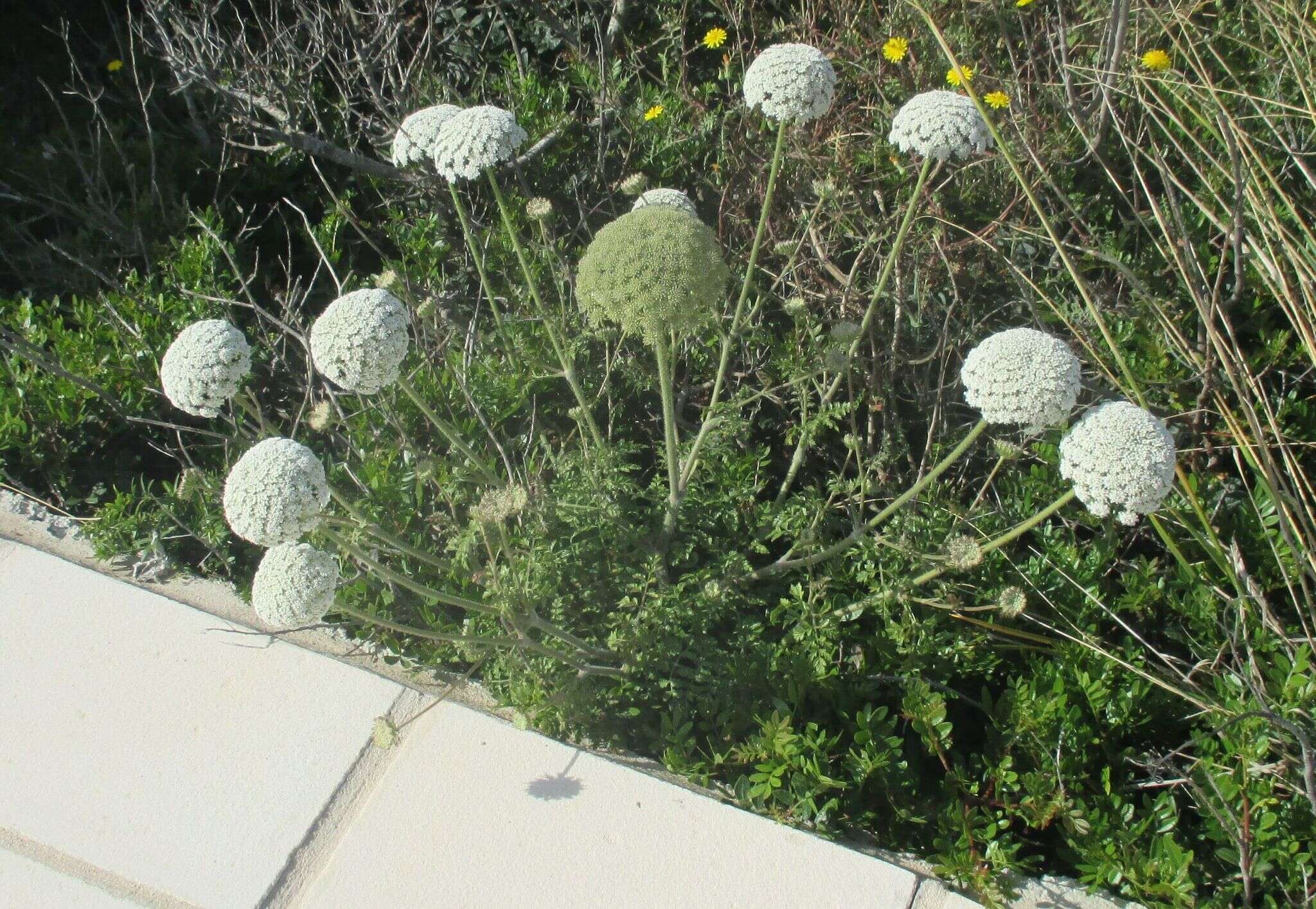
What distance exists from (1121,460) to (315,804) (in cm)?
193

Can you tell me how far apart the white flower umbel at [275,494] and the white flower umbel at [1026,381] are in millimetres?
1347

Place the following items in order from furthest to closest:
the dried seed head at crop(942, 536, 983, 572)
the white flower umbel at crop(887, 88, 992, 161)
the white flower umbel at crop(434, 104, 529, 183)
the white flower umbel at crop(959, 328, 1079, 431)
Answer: the white flower umbel at crop(434, 104, 529, 183), the white flower umbel at crop(887, 88, 992, 161), the dried seed head at crop(942, 536, 983, 572), the white flower umbel at crop(959, 328, 1079, 431)

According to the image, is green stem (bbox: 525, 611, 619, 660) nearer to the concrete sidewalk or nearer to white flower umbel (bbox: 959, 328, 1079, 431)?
the concrete sidewalk

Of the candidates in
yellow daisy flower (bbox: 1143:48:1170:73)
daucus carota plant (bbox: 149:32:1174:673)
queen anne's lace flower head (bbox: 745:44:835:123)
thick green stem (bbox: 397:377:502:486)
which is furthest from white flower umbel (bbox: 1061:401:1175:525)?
yellow daisy flower (bbox: 1143:48:1170:73)

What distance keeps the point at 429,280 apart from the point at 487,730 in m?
1.91

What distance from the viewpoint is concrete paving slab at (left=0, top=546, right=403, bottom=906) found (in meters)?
2.39

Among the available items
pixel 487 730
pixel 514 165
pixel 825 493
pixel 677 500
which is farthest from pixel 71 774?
pixel 825 493

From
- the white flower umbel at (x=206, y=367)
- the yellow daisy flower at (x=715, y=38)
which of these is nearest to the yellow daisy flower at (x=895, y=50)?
the yellow daisy flower at (x=715, y=38)

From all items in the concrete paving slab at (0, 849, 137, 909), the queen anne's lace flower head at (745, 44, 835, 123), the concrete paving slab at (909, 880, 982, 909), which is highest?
the queen anne's lace flower head at (745, 44, 835, 123)

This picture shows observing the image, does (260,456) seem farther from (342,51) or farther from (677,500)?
(342,51)

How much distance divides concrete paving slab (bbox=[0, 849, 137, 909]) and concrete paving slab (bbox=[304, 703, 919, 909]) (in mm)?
466

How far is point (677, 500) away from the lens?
2.77 metres

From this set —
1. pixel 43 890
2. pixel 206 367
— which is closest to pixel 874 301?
pixel 206 367

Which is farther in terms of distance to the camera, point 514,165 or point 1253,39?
point 1253,39
